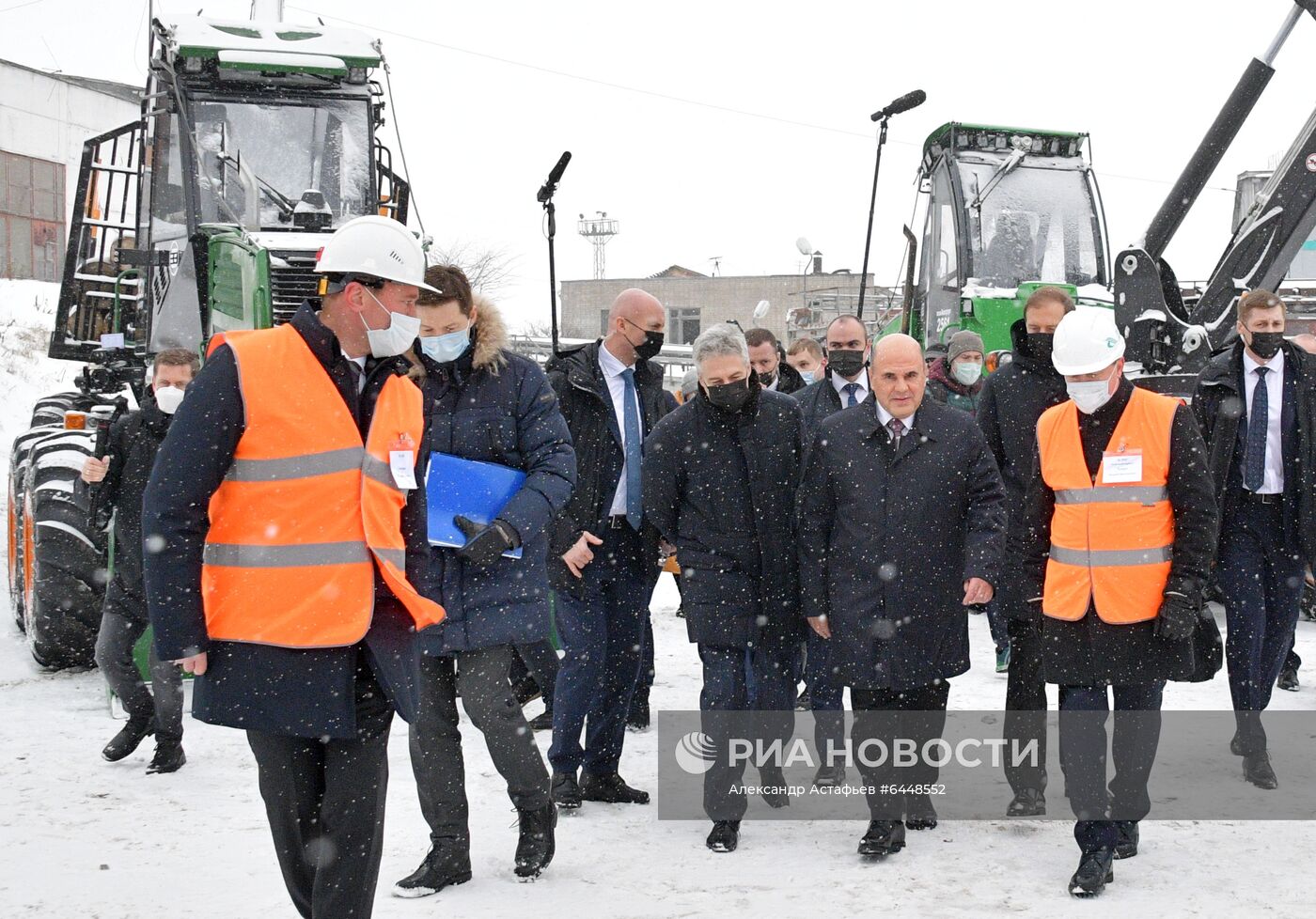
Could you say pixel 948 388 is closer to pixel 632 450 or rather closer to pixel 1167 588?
pixel 632 450

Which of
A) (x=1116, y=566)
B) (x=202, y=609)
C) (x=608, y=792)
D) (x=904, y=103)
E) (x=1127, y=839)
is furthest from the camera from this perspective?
(x=904, y=103)

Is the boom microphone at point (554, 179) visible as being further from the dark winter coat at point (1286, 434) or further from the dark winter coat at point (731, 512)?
the dark winter coat at point (1286, 434)

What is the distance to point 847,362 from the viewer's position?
6.68 meters

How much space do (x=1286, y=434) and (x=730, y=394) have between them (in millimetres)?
2503

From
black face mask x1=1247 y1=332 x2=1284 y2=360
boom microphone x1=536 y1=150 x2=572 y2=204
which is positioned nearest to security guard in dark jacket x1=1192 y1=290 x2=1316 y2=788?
black face mask x1=1247 y1=332 x2=1284 y2=360

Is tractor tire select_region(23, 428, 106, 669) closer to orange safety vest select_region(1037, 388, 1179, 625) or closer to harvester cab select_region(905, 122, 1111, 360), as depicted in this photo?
orange safety vest select_region(1037, 388, 1179, 625)

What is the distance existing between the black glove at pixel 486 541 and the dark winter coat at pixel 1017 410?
2280 millimetres

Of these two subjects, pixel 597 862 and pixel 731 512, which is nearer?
pixel 597 862

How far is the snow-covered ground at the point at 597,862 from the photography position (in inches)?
171

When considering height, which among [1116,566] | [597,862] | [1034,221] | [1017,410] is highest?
[1034,221]

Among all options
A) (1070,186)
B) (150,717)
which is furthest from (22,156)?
(150,717)

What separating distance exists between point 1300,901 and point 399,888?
2901mm

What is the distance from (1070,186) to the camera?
41.8 feet

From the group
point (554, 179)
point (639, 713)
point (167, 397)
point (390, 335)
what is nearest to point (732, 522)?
point (639, 713)
